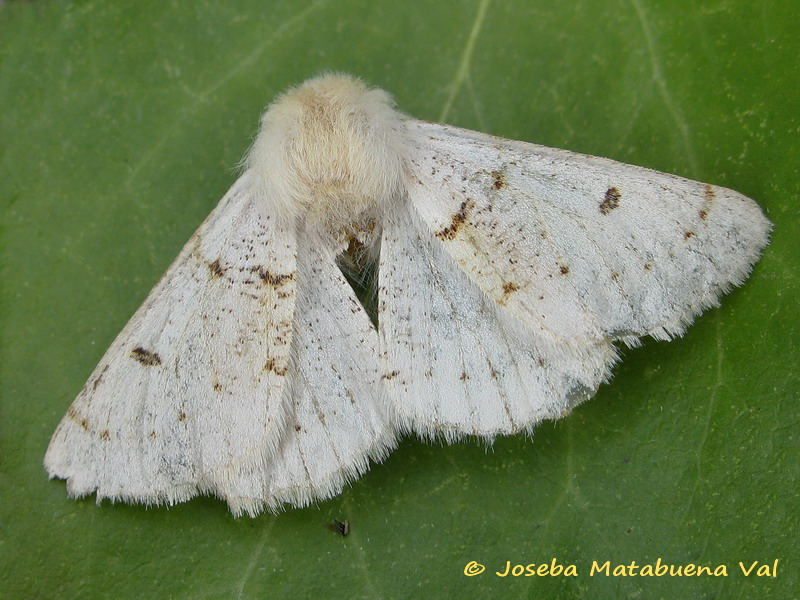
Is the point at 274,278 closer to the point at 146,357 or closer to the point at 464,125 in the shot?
→ the point at 146,357

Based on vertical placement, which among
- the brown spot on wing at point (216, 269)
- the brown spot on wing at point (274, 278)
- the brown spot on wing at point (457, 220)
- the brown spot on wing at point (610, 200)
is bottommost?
the brown spot on wing at point (216, 269)

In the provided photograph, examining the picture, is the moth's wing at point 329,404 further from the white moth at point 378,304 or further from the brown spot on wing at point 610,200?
the brown spot on wing at point 610,200

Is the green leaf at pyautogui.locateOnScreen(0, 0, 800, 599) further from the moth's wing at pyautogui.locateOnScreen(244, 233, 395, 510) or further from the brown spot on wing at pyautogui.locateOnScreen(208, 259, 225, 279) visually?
the brown spot on wing at pyautogui.locateOnScreen(208, 259, 225, 279)

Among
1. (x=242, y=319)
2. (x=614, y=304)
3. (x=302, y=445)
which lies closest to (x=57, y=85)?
(x=242, y=319)

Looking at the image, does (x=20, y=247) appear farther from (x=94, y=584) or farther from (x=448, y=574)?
(x=448, y=574)

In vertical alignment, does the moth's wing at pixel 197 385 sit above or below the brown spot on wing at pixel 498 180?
below

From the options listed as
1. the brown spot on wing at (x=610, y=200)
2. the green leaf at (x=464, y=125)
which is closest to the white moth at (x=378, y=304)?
the brown spot on wing at (x=610, y=200)

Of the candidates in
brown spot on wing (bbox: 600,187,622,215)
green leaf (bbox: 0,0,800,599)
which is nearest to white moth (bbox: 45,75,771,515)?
brown spot on wing (bbox: 600,187,622,215)
